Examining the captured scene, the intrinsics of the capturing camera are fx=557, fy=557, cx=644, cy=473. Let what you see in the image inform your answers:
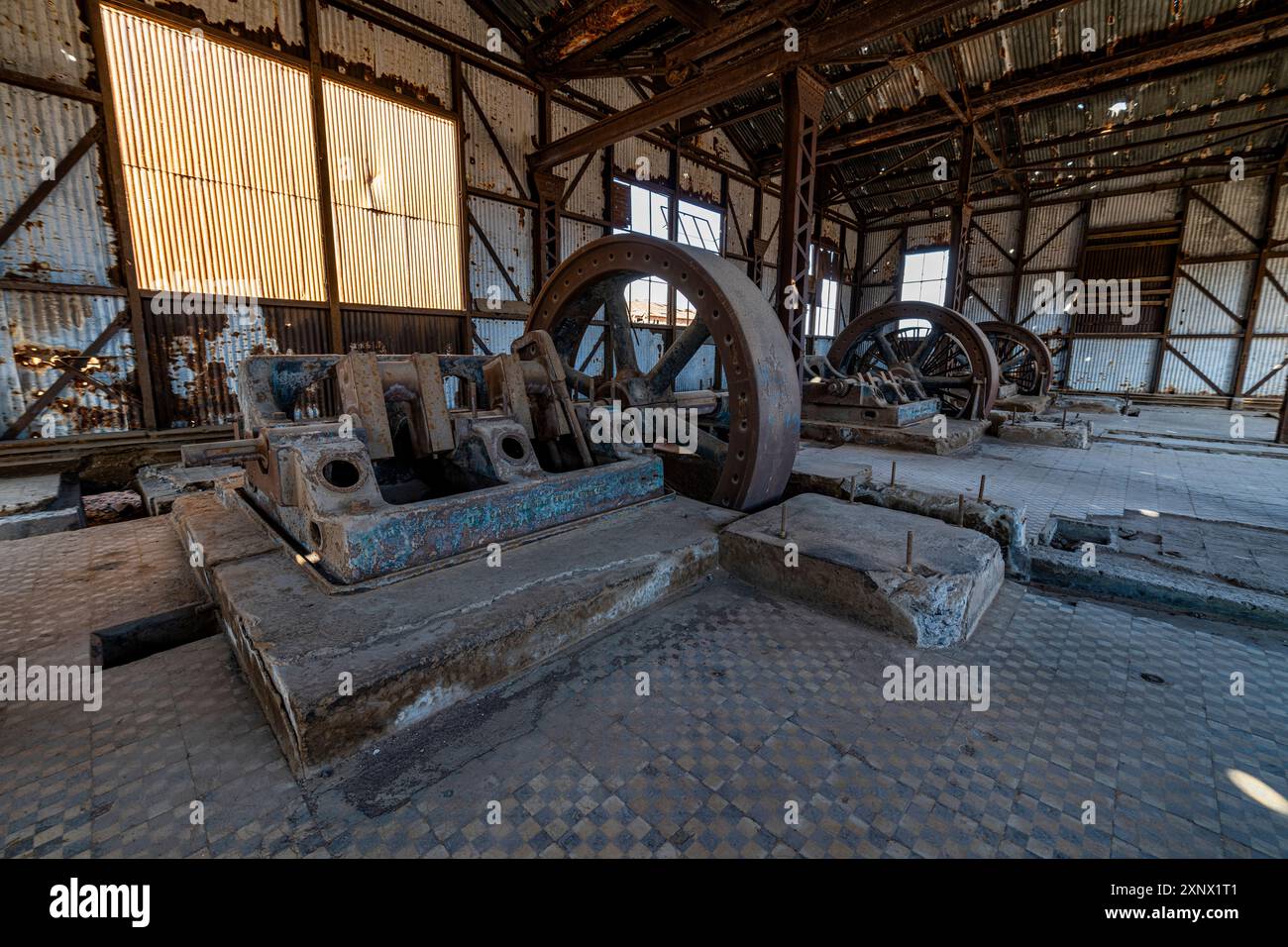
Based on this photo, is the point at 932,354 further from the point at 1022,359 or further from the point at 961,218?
the point at 961,218

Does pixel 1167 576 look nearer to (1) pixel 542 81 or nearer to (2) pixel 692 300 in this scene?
(2) pixel 692 300

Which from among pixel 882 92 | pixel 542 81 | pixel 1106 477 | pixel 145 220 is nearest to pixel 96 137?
pixel 145 220

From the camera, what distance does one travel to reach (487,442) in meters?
2.71

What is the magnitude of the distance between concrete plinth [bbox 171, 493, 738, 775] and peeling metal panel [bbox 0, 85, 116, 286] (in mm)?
5666

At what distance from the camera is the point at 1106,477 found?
529cm

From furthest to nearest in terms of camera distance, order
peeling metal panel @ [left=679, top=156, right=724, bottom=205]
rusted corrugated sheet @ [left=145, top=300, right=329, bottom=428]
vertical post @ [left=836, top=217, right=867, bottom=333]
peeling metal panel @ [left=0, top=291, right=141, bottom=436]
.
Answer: vertical post @ [left=836, top=217, right=867, bottom=333] → peeling metal panel @ [left=679, top=156, right=724, bottom=205] → rusted corrugated sheet @ [left=145, top=300, right=329, bottom=428] → peeling metal panel @ [left=0, top=291, right=141, bottom=436]

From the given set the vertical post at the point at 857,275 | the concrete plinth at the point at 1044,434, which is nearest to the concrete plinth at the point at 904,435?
the concrete plinth at the point at 1044,434

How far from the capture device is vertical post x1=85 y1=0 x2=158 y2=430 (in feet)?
19.3

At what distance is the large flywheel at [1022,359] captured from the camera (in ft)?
37.6

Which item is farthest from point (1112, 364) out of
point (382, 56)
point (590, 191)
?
point (382, 56)

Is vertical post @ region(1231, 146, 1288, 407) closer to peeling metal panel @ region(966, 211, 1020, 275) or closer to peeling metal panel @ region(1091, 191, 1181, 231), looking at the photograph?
peeling metal panel @ region(1091, 191, 1181, 231)

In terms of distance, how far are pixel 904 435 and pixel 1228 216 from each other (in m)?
16.1

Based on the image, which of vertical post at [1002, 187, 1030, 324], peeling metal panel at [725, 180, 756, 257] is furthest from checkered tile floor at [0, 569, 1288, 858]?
vertical post at [1002, 187, 1030, 324]
